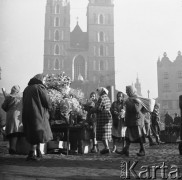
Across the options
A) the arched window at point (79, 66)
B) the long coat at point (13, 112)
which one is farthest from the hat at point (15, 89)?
the arched window at point (79, 66)

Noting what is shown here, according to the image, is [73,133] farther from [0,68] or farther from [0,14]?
[0,14]

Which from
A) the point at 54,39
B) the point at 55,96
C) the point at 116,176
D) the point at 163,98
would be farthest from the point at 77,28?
the point at 116,176

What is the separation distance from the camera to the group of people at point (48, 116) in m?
5.04

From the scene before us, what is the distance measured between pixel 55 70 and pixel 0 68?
127 feet

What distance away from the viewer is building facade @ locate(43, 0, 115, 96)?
4081 cm

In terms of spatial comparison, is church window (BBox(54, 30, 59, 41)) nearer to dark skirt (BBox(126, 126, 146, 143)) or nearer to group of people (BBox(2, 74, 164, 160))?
group of people (BBox(2, 74, 164, 160))

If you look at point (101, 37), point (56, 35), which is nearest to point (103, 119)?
point (56, 35)

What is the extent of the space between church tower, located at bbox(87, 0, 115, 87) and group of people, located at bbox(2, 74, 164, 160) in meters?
32.9

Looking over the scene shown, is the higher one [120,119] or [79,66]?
[79,66]

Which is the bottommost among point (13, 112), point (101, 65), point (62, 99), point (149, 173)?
point (149, 173)

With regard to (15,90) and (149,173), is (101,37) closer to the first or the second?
(15,90)

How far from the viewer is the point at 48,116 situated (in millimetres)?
5250

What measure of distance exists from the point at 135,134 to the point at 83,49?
4364cm

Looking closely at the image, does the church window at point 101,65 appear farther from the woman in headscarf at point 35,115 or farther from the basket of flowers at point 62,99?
the woman in headscarf at point 35,115
